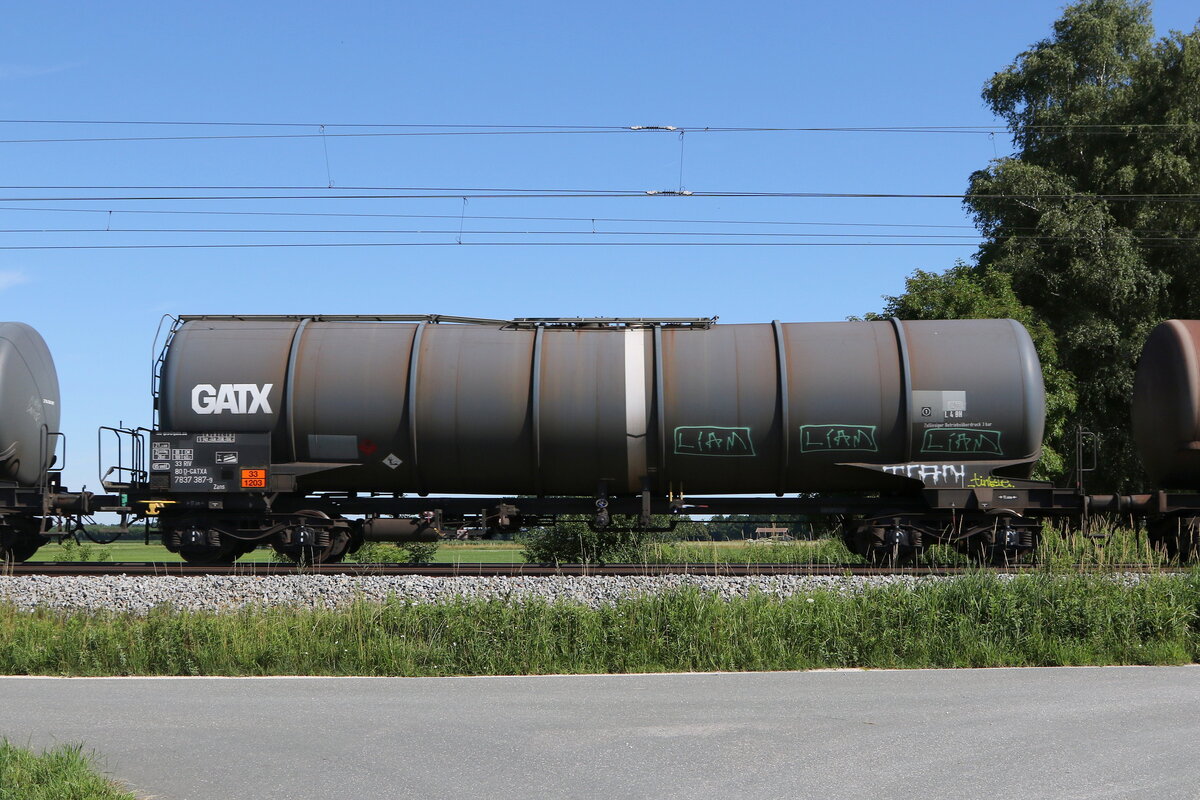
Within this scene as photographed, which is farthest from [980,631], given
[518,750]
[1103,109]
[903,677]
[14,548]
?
[1103,109]

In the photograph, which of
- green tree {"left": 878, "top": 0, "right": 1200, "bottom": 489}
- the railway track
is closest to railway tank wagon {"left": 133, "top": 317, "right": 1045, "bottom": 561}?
the railway track

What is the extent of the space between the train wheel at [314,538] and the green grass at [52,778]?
896 cm

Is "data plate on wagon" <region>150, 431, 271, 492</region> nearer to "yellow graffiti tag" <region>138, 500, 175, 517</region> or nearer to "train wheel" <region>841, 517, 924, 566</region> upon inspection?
"yellow graffiti tag" <region>138, 500, 175, 517</region>

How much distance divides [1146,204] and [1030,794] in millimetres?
34070

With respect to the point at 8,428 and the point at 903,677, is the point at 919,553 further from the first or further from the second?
the point at 8,428

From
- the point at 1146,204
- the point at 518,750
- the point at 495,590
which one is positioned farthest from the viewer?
the point at 1146,204

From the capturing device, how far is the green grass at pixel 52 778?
19.0 ft

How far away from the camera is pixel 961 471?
15.1 meters

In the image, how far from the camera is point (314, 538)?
15.5 m

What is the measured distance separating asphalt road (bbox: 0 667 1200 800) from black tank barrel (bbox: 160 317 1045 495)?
5517 millimetres

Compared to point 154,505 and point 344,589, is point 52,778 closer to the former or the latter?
point 344,589

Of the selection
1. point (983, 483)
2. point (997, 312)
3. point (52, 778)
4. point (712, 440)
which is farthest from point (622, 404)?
point (997, 312)

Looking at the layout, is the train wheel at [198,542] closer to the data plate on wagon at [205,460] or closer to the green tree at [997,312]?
the data plate on wagon at [205,460]

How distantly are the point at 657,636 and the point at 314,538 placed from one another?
22.8ft
